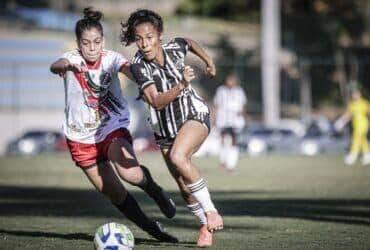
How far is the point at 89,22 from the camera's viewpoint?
10094 millimetres

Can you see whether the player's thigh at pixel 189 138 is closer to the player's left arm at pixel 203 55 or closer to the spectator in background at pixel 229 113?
the player's left arm at pixel 203 55

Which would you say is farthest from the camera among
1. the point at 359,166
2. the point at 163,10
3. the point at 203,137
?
the point at 163,10

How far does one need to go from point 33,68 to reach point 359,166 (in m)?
27.5

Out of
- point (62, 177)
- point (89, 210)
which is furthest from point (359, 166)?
point (89, 210)

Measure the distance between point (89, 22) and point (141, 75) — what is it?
32.0 inches

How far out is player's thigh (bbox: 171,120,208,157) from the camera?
9.85 meters

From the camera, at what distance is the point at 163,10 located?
247ft

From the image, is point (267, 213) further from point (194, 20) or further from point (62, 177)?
point (194, 20)

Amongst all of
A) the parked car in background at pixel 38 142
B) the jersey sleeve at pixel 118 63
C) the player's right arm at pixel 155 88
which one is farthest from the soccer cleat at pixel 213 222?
the parked car in background at pixel 38 142

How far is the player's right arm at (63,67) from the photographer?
9859 millimetres

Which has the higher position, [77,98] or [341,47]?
[341,47]

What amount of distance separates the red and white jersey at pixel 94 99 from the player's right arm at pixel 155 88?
497 millimetres

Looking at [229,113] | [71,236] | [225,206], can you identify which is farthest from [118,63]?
[229,113]

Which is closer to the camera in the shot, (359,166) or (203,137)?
(203,137)
